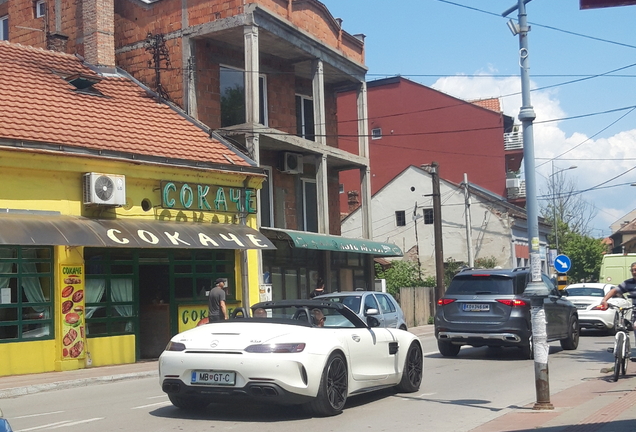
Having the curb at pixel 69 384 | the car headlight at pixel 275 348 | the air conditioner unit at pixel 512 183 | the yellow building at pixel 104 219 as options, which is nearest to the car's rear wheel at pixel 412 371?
the car headlight at pixel 275 348

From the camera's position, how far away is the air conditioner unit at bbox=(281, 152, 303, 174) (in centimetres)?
2636

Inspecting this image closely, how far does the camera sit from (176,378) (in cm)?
886

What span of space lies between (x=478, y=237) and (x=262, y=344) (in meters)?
37.7

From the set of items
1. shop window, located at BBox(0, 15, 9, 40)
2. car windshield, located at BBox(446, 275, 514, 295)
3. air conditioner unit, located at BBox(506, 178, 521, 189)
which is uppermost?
shop window, located at BBox(0, 15, 9, 40)

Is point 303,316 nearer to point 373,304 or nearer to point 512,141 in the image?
point 373,304

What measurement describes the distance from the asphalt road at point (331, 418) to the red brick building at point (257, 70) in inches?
386

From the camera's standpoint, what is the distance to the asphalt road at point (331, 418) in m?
8.71

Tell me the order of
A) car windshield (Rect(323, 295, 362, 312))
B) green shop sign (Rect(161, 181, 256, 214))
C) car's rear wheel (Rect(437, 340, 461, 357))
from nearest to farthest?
car windshield (Rect(323, 295, 362, 312)) → car's rear wheel (Rect(437, 340, 461, 357)) → green shop sign (Rect(161, 181, 256, 214))

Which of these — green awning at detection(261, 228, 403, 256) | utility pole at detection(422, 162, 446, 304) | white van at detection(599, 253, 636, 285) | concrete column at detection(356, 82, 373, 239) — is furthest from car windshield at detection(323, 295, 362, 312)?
white van at detection(599, 253, 636, 285)

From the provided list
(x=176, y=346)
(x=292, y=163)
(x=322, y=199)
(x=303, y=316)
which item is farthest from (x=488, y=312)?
(x=292, y=163)

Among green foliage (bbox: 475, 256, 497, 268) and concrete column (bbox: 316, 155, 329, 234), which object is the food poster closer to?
concrete column (bbox: 316, 155, 329, 234)

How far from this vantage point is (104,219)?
17344 millimetres

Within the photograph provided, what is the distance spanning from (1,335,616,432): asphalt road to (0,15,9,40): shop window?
1729cm

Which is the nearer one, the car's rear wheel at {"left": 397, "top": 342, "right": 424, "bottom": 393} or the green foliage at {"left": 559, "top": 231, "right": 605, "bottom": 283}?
the car's rear wheel at {"left": 397, "top": 342, "right": 424, "bottom": 393}
